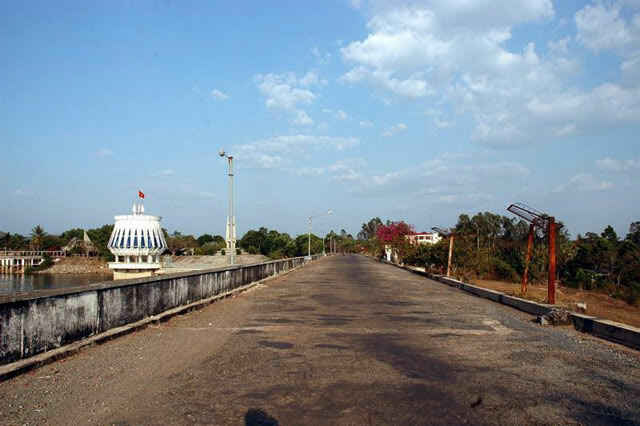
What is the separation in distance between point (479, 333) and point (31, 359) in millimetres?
7880

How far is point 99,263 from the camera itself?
398 feet

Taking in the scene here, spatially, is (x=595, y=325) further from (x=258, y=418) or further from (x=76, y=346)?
(x=76, y=346)

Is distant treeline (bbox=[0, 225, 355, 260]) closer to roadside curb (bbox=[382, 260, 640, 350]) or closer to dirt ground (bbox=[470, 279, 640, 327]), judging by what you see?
dirt ground (bbox=[470, 279, 640, 327])

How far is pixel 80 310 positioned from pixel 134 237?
47.1 m

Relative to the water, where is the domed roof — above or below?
above

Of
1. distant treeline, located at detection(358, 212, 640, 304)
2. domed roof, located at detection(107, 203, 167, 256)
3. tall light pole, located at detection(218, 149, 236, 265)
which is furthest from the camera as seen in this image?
domed roof, located at detection(107, 203, 167, 256)

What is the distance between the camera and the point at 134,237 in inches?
2078

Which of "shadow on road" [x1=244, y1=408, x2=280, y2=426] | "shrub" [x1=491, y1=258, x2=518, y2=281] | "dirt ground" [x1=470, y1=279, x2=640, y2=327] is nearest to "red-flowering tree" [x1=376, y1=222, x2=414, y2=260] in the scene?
"shrub" [x1=491, y1=258, x2=518, y2=281]

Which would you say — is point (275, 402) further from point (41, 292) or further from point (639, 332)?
point (639, 332)

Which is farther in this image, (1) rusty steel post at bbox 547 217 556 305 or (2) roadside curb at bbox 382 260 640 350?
(1) rusty steel post at bbox 547 217 556 305

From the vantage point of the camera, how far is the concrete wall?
6.76 meters

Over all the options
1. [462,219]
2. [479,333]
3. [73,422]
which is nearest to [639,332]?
[479,333]

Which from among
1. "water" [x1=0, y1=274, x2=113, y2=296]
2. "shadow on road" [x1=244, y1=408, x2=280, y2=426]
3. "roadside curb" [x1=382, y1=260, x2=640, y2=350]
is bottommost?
"water" [x1=0, y1=274, x2=113, y2=296]

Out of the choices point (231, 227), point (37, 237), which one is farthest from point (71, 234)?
point (231, 227)
